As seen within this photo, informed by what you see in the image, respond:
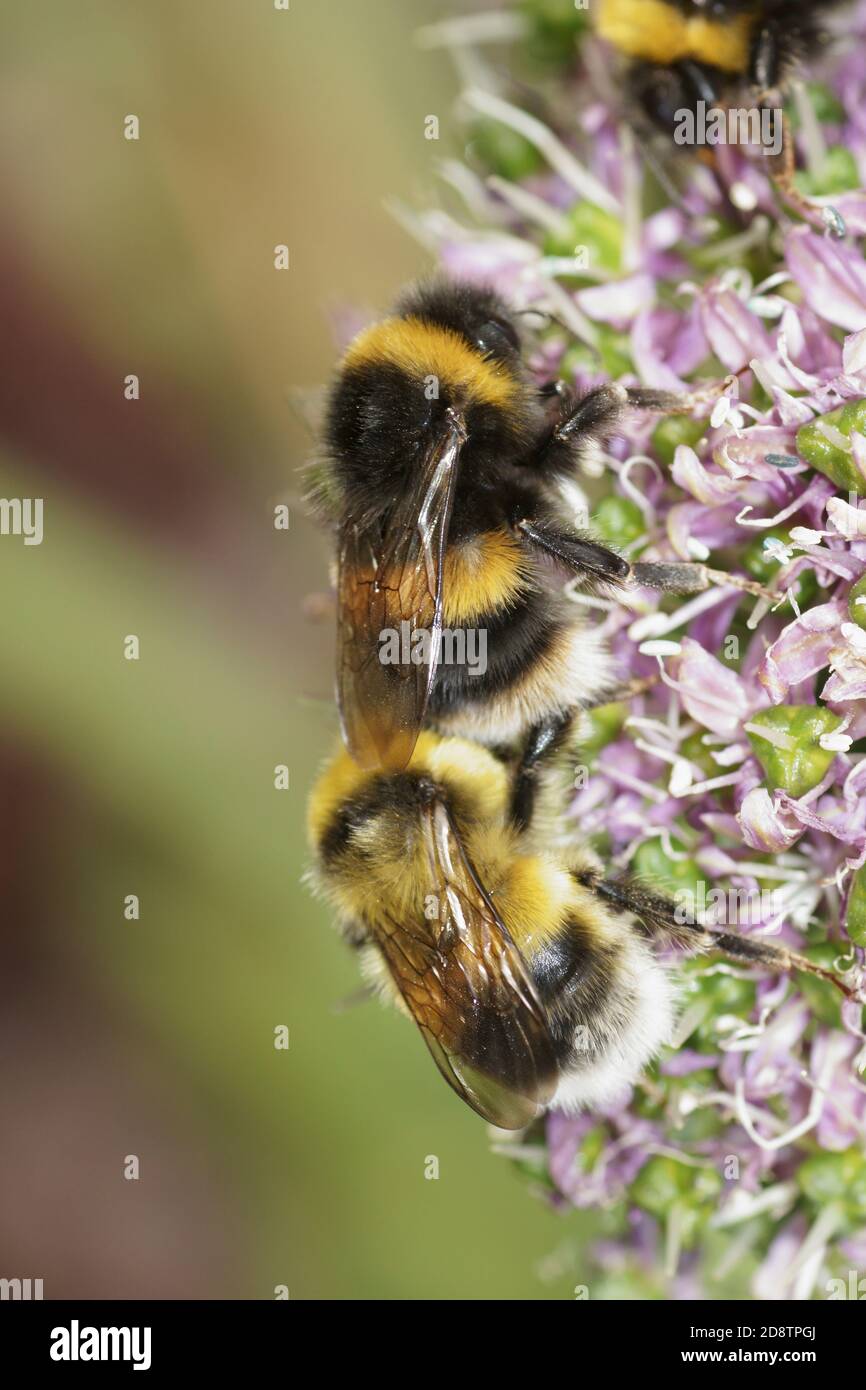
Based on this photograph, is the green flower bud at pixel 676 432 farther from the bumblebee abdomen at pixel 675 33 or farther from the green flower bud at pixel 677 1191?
the green flower bud at pixel 677 1191

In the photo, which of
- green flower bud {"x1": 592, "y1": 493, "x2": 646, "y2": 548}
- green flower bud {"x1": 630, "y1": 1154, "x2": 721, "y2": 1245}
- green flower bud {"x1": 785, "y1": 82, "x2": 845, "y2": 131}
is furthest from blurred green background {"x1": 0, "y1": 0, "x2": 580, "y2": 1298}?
green flower bud {"x1": 785, "y1": 82, "x2": 845, "y2": 131}

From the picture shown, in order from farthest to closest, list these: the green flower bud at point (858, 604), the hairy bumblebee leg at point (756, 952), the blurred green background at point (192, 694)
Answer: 1. the blurred green background at point (192, 694)
2. the hairy bumblebee leg at point (756, 952)
3. the green flower bud at point (858, 604)

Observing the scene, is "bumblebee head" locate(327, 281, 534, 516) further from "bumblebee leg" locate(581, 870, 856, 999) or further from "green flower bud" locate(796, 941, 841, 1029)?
"green flower bud" locate(796, 941, 841, 1029)

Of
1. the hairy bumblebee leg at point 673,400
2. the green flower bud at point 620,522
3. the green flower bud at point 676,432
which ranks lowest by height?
the green flower bud at point 620,522

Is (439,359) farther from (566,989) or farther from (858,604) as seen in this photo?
(566,989)

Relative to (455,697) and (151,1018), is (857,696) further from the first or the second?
(151,1018)

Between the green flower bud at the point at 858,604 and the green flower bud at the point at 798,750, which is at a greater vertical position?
the green flower bud at the point at 858,604

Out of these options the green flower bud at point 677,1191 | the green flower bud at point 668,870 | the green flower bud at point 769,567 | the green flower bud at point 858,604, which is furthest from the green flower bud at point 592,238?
the green flower bud at point 677,1191

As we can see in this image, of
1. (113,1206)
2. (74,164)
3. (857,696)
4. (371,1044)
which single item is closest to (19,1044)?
(113,1206)
